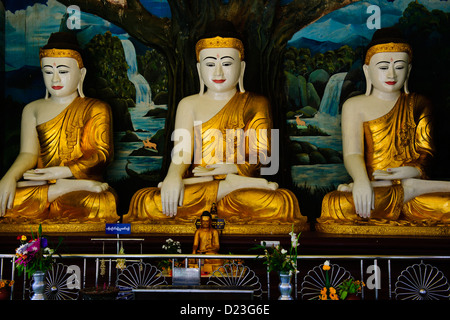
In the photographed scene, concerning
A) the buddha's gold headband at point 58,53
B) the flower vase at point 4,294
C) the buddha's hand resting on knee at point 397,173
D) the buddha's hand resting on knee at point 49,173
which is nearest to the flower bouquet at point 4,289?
the flower vase at point 4,294

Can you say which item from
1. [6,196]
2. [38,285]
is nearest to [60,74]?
[6,196]

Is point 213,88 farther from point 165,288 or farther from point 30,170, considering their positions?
point 165,288

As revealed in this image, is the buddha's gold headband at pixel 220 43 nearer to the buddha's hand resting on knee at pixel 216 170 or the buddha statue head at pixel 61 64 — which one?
the buddha's hand resting on knee at pixel 216 170

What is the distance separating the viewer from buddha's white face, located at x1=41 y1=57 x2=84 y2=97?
7594 mm

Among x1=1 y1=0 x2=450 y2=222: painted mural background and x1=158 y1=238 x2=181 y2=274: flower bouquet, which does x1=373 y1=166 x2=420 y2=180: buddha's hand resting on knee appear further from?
x1=158 y1=238 x2=181 y2=274: flower bouquet

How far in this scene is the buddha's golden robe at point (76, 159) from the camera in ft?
22.7

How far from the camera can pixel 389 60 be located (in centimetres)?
719

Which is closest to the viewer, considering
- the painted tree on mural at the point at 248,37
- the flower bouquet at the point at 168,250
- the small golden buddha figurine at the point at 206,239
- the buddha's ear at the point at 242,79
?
the flower bouquet at the point at 168,250

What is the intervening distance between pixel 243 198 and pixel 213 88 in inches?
63.6

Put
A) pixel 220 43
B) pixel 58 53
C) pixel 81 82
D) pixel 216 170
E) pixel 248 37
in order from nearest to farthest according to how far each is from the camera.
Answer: pixel 216 170
pixel 220 43
pixel 58 53
pixel 81 82
pixel 248 37

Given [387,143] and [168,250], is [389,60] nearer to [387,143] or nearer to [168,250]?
[387,143]

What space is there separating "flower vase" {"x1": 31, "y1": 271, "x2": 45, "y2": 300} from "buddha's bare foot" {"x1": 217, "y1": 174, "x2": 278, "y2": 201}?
2.85 m

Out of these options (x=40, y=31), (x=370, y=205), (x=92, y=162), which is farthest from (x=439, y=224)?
(x=40, y=31)

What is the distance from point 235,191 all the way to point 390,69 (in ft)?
7.96
